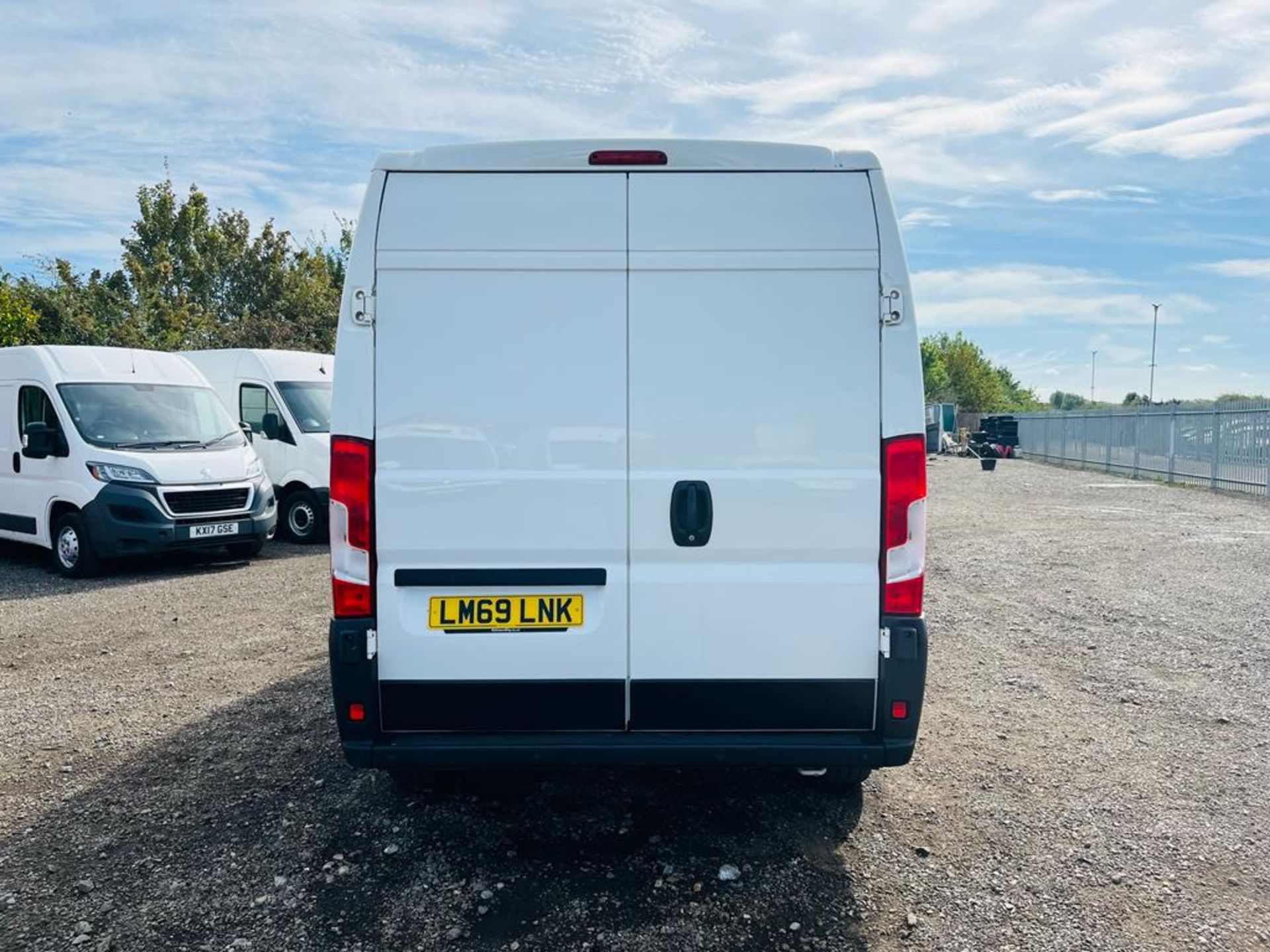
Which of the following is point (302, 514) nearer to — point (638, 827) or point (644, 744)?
point (638, 827)

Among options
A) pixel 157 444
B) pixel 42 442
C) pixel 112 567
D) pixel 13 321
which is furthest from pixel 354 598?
pixel 13 321

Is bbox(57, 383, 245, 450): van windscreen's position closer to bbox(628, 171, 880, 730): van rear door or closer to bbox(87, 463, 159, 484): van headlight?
bbox(87, 463, 159, 484): van headlight

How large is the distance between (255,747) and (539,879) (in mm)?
2121

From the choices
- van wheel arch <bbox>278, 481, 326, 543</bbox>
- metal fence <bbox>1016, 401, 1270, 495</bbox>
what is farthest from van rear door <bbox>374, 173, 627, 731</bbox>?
metal fence <bbox>1016, 401, 1270, 495</bbox>

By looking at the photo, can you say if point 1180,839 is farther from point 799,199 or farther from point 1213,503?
point 1213,503

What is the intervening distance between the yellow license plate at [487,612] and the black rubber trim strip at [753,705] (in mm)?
453

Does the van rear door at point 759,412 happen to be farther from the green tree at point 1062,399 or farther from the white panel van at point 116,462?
the green tree at point 1062,399

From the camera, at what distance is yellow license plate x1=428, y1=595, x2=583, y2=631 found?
3.44 m

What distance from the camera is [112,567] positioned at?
10.8 meters

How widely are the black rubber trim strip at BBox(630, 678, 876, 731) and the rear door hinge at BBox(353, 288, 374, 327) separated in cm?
162

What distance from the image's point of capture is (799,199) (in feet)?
11.3

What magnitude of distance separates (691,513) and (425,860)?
5.65 ft

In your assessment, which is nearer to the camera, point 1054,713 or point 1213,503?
point 1054,713

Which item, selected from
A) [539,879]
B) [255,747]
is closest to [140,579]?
[255,747]
